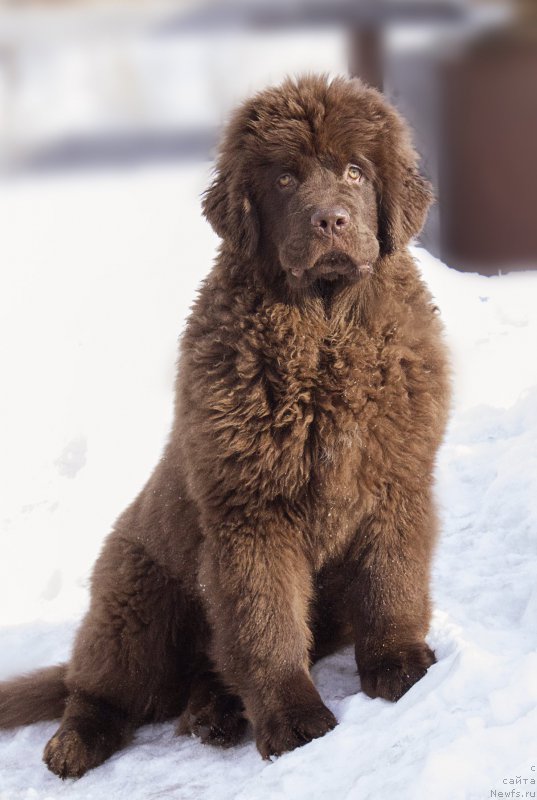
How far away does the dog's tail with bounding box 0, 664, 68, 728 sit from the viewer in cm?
398

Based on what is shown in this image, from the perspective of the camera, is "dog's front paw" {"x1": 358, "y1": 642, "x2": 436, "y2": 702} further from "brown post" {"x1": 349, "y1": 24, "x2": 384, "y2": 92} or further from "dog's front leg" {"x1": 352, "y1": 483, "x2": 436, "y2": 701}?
"brown post" {"x1": 349, "y1": 24, "x2": 384, "y2": 92}

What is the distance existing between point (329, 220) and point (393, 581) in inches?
48.0

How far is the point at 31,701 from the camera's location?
400cm

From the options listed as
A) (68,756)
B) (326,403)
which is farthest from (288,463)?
(68,756)

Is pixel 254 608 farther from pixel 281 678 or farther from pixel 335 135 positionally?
pixel 335 135

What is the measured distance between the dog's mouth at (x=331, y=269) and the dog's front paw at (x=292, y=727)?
4.58 feet

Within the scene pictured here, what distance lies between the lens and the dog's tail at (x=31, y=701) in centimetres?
398

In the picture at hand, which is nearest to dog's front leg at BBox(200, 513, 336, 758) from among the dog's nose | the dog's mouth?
the dog's mouth

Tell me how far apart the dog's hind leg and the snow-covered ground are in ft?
0.41

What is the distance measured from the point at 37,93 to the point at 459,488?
4151 millimetres

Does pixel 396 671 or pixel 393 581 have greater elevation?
pixel 393 581

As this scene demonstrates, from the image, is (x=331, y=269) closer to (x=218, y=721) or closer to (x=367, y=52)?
(x=218, y=721)

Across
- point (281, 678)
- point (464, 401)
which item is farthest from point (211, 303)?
point (464, 401)

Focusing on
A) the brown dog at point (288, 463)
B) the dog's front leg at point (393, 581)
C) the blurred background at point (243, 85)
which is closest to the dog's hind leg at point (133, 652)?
the brown dog at point (288, 463)
